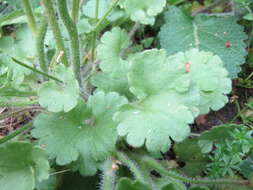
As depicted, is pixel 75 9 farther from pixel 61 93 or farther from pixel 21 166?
pixel 21 166

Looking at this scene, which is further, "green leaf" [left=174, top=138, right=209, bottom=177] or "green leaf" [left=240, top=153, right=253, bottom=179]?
"green leaf" [left=174, top=138, right=209, bottom=177]

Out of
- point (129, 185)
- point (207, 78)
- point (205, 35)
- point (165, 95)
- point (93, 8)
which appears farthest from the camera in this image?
point (205, 35)

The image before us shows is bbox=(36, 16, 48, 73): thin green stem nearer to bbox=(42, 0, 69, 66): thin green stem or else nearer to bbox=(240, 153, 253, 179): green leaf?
bbox=(42, 0, 69, 66): thin green stem

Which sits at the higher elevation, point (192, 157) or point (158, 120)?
point (158, 120)

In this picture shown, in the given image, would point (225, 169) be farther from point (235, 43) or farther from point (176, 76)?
point (235, 43)

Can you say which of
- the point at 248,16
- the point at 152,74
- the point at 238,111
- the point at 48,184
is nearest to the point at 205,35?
the point at 248,16

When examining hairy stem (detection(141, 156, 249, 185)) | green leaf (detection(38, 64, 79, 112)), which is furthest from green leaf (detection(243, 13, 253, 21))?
green leaf (detection(38, 64, 79, 112))
